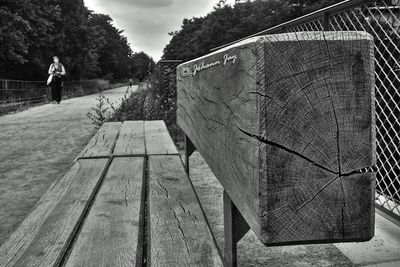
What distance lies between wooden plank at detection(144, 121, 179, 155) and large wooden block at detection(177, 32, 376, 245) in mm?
2208

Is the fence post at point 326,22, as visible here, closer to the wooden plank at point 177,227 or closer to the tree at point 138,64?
the wooden plank at point 177,227

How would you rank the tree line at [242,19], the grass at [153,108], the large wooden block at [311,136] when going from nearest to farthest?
the large wooden block at [311,136], the grass at [153,108], the tree line at [242,19]

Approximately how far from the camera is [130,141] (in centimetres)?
418

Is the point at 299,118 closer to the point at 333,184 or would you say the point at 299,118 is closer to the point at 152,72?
the point at 333,184

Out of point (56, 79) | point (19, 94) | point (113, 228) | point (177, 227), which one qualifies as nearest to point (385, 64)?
point (177, 227)

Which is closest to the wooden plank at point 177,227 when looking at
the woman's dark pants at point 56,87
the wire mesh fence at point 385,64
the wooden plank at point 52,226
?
the wooden plank at point 52,226

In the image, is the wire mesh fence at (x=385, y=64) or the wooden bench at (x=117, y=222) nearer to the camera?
the wooden bench at (x=117, y=222)

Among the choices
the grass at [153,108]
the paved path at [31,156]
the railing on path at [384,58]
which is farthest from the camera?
the grass at [153,108]

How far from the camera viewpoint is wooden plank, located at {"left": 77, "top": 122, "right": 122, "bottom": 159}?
3506 millimetres

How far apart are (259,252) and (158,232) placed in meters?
1.38

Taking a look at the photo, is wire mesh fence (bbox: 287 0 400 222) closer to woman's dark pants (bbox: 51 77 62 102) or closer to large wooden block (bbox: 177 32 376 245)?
large wooden block (bbox: 177 32 376 245)

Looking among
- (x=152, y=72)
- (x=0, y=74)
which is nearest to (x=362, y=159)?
(x=152, y=72)

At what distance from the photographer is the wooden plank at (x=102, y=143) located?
3.51 m

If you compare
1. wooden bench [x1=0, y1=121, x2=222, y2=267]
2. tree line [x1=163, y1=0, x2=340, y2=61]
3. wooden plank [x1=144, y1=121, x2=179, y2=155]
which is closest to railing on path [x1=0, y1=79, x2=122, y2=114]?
wooden plank [x1=144, y1=121, x2=179, y2=155]
